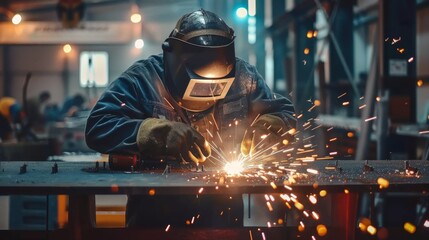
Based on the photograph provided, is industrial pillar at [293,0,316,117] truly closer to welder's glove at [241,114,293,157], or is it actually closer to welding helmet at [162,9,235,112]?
welder's glove at [241,114,293,157]

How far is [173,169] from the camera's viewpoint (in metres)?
2.93

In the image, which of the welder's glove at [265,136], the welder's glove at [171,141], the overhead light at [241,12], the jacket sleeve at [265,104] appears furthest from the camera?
the overhead light at [241,12]

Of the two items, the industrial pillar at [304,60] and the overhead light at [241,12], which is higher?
the overhead light at [241,12]

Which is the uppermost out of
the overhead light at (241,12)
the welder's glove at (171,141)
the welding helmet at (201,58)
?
the overhead light at (241,12)

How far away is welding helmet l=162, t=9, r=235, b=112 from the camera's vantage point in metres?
2.94

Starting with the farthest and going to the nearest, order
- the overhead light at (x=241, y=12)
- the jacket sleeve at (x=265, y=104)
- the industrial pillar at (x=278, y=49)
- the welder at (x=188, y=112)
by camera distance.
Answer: the industrial pillar at (x=278, y=49), the overhead light at (x=241, y=12), the jacket sleeve at (x=265, y=104), the welder at (x=188, y=112)

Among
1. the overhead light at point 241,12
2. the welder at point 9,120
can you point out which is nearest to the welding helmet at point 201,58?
the welder at point 9,120

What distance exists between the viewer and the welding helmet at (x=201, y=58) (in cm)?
294

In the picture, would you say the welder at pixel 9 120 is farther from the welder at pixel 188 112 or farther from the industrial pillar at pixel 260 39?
the welder at pixel 188 112

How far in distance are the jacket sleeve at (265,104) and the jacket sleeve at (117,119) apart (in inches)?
22.5

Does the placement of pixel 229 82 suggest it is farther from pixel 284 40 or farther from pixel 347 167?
pixel 284 40

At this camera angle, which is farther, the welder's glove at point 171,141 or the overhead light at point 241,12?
the overhead light at point 241,12

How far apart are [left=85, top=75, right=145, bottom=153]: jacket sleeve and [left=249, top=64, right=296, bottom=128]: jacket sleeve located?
1.87 ft

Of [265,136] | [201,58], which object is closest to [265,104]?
[265,136]
